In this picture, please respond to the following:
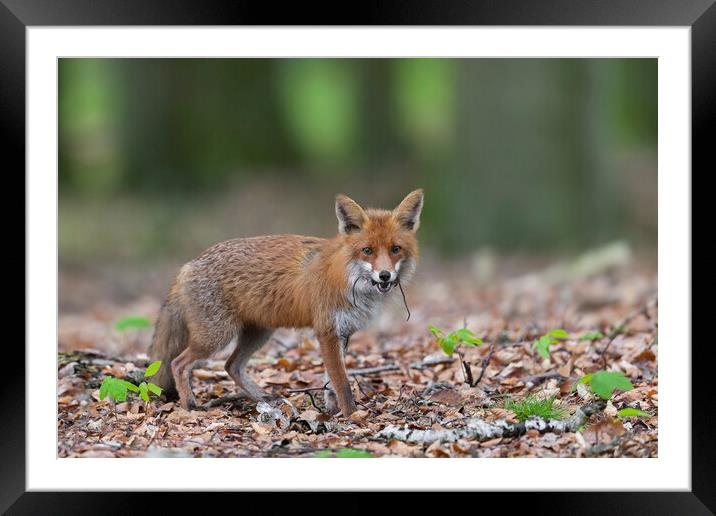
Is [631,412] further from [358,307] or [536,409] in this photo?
[358,307]

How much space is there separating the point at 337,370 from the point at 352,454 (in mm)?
1008

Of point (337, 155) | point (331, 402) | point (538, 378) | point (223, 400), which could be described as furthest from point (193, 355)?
point (337, 155)

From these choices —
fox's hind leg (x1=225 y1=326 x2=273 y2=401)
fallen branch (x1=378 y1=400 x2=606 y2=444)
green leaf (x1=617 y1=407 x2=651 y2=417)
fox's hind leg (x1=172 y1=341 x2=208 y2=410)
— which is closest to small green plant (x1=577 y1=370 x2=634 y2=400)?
green leaf (x1=617 y1=407 x2=651 y2=417)

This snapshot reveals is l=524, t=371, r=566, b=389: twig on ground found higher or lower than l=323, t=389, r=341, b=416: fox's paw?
higher

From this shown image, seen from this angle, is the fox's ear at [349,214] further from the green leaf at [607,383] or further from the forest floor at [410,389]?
the green leaf at [607,383]

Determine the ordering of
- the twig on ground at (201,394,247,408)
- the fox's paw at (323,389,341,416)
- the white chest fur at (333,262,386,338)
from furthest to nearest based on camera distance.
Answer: the twig on ground at (201,394,247,408) < the fox's paw at (323,389,341,416) < the white chest fur at (333,262,386,338)

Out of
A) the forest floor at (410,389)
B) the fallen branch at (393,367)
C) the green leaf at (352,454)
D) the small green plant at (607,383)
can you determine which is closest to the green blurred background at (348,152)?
the forest floor at (410,389)

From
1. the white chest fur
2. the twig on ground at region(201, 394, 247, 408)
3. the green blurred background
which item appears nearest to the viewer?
the white chest fur

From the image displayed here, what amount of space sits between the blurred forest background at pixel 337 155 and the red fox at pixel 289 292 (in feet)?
20.7

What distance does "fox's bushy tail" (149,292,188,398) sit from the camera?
632cm

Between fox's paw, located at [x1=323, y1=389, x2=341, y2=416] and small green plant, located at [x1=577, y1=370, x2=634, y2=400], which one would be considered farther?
fox's paw, located at [x1=323, y1=389, x2=341, y2=416]

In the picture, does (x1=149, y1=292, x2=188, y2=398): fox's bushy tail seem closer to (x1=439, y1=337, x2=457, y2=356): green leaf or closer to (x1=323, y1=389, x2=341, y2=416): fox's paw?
(x1=323, y1=389, x2=341, y2=416): fox's paw

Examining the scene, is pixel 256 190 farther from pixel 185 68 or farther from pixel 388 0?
pixel 388 0

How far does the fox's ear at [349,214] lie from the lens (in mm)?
5617
